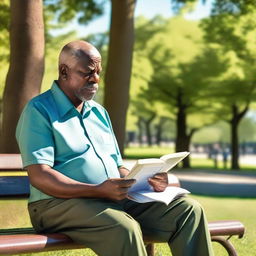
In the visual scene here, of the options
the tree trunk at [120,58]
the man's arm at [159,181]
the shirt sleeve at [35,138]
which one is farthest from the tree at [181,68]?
the shirt sleeve at [35,138]

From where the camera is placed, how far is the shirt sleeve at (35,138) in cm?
343

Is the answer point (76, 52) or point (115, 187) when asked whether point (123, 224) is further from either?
point (76, 52)

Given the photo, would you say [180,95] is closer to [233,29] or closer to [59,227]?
[233,29]

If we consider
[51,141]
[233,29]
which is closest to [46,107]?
[51,141]

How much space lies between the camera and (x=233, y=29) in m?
24.6

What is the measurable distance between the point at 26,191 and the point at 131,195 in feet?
4.17

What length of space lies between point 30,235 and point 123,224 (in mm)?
597

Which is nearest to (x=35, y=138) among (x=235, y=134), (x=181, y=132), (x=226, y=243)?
(x=226, y=243)

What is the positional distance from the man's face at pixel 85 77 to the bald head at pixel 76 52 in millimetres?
19

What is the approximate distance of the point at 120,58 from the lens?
10.3 m

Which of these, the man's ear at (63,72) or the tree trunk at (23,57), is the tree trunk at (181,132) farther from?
the man's ear at (63,72)

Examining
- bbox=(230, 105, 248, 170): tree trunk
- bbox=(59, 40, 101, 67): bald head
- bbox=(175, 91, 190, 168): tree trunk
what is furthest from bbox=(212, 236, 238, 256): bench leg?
bbox=(230, 105, 248, 170): tree trunk

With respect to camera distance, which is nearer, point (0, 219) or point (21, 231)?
point (21, 231)

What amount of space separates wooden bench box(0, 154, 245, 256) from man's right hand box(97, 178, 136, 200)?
1.22 ft
